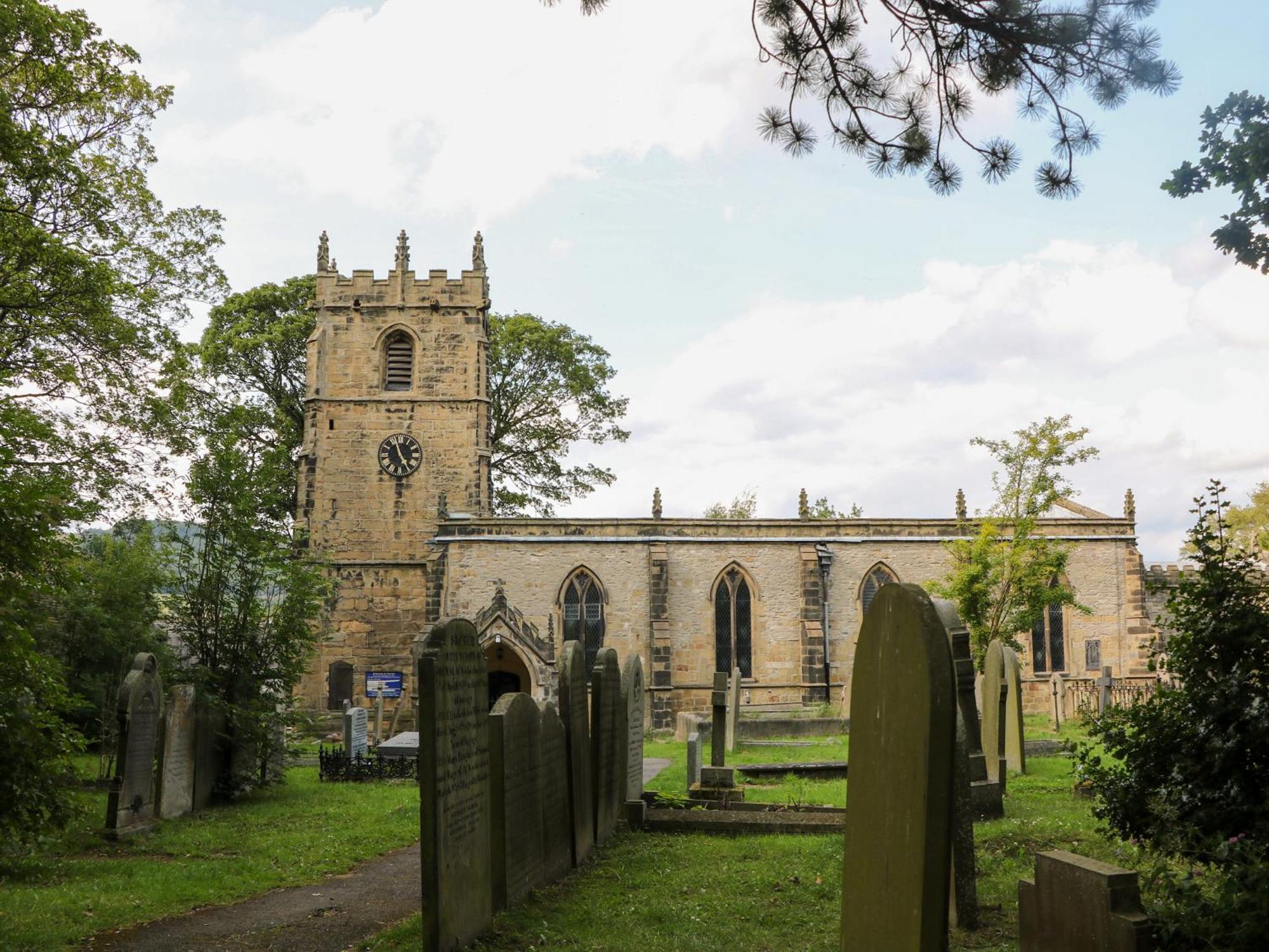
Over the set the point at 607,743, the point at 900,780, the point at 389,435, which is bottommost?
the point at 607,743

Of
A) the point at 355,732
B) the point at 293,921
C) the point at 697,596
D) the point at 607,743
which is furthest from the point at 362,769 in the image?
the point at 697,596

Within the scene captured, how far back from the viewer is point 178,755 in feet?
44.4

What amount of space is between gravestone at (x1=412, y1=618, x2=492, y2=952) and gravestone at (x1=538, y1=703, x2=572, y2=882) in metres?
1.35

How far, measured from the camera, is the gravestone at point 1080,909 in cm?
454

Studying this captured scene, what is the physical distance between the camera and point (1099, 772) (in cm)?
644

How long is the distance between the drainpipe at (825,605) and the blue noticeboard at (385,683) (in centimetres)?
1163

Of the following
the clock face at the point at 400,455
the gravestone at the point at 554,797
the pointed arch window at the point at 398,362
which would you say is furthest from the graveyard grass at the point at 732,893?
the pointed arch window at the point at 398,362

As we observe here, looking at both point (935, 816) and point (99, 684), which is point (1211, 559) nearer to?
point (935, 816)

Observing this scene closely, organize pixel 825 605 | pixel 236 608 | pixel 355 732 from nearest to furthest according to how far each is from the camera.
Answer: pixel 236 608
pixel 355 732
pixel 825 605

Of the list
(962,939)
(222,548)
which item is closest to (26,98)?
(222,548)

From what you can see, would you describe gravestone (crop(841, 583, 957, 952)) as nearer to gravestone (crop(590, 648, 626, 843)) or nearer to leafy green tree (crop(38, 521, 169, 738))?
gravestone (crop(590, 648, 626, 843))

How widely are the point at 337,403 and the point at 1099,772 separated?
29.9 m

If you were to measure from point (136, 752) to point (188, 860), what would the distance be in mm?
2074

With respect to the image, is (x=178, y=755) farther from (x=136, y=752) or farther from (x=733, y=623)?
(x=733, y=623)
